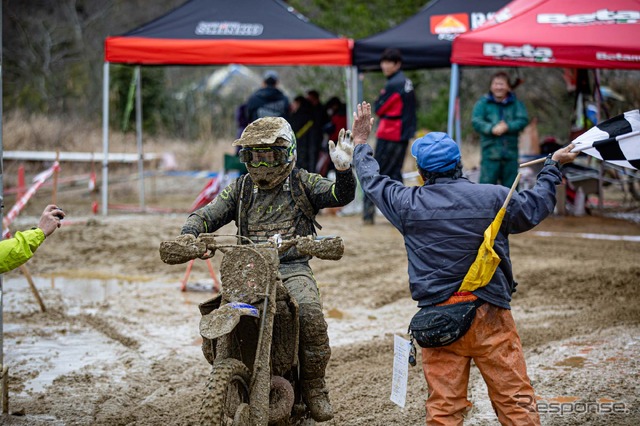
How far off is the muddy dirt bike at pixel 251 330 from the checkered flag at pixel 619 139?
1.85 meters

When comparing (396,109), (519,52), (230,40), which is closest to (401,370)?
(519,52)

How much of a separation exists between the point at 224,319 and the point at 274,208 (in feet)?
3.82

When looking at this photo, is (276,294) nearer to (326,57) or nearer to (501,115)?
(501,115)

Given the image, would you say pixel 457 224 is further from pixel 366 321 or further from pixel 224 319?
pixel 366 321

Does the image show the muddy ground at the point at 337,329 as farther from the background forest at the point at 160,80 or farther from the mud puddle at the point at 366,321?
the background forest at the point at 160,80

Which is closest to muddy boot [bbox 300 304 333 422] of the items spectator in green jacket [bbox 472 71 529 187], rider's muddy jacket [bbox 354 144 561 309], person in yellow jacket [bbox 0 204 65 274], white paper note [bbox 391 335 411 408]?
white paper note [bbox 391 335 411 408]

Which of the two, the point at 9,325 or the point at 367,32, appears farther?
the point at 367,32

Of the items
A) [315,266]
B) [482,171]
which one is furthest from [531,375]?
[482,171]

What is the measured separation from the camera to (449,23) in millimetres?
13078

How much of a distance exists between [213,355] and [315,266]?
5.83 meters

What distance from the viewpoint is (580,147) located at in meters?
4.82

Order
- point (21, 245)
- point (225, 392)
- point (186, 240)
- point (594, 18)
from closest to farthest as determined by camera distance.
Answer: point (225, 392) → point (186, 240) → point (21, 245) → point (594, 18)

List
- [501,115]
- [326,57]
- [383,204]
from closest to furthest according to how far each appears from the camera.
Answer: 1. [383,204]
2. [501,115]
3. [326,57]

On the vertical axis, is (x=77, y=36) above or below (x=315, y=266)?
above
